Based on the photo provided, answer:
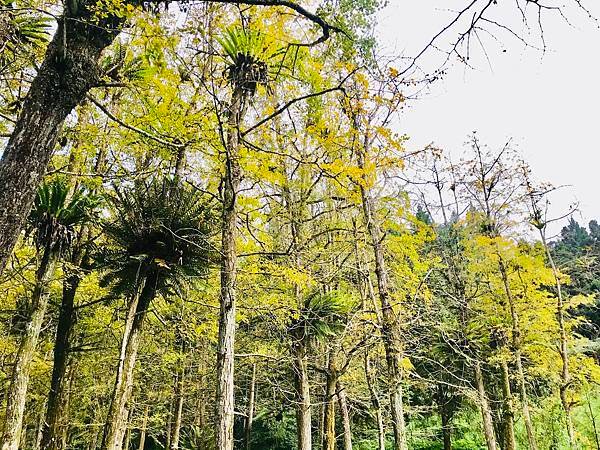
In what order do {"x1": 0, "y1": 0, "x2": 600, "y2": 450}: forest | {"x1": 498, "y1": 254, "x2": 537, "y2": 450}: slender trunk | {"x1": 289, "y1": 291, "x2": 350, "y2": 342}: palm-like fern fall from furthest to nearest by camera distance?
{"x1": 498, "y1": 254, "x2": 537, "y2": 450}: slender trunk, {"x1": 289, "y1": 291, "x2": 350, "y2": 342}: palm-like fern, {"x1": 0, "y1": 0, "x2": 600, "y2": 450}: forest

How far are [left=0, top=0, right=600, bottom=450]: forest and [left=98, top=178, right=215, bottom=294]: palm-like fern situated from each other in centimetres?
3

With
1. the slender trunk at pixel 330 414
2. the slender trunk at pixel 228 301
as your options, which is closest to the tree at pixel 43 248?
the slender trunk at pixel 228 301

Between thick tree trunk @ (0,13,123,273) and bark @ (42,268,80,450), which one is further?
bark @ (42,268,80,450)

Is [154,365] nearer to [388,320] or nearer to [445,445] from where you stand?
[388,320]

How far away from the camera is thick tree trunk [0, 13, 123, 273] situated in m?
2.72

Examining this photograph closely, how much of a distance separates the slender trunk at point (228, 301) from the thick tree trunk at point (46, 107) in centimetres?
144

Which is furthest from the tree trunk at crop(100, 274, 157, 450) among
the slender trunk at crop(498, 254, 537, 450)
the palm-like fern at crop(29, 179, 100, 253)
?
the slender trunk at crop(498, 254, 537, 450)

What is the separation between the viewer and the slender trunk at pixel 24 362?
5367mm

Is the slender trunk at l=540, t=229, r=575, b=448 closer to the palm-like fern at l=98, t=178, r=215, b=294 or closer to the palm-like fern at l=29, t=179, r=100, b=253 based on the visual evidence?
the palm-like fern at l=98, t=178, r=215, b=294

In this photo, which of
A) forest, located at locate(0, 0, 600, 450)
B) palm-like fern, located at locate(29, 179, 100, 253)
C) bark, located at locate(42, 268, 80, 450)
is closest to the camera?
forest, located at locate(0, 0, 600, 450)

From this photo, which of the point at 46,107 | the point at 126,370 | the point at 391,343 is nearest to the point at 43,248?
the point at 126,370

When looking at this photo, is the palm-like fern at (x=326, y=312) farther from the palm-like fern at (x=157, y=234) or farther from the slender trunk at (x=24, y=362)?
the slender trunk at (x=24, y=362)

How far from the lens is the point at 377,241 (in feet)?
21.3

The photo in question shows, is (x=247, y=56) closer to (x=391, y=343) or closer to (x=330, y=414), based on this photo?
(x=391, y=343)
